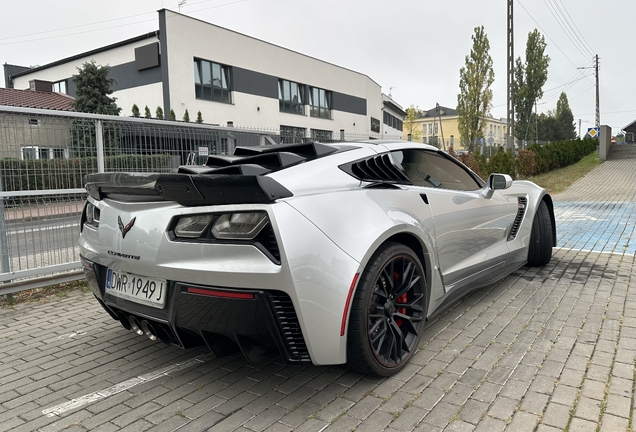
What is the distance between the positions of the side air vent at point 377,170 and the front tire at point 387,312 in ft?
1.50

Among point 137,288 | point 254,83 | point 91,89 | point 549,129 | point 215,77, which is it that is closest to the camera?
point 137,288

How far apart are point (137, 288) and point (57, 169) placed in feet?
9.76

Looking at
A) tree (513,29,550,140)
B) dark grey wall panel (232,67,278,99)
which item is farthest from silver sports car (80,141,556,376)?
tree (513,29,550,140)

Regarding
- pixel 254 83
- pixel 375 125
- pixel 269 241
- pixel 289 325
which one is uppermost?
pixel 254 83

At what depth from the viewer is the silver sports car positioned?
2.21m

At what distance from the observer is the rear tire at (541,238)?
16.7 feet

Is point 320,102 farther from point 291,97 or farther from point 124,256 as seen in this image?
point 124,256

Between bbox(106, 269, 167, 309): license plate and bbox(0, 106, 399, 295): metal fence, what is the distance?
7.79ft

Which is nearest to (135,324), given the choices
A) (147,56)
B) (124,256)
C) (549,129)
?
(124,256)

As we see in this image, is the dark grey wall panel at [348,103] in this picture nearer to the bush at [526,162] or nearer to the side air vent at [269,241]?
the bush at [526,162]

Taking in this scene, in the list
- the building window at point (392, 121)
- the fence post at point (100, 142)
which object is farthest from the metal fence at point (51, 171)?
the building window at point (392, 121)

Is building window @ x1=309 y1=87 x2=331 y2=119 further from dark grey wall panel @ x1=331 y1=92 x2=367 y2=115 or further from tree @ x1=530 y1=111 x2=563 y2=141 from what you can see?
tree @ x1=530 y1=111 x2=563 y2=141

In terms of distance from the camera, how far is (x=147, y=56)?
77.4 feet

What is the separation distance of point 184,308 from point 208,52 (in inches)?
961
